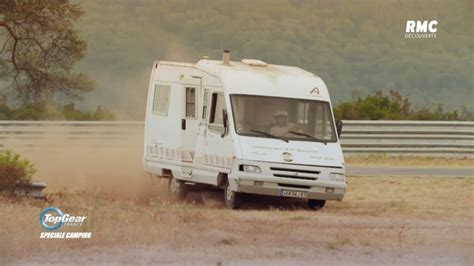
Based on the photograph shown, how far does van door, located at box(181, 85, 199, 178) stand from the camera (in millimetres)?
22359

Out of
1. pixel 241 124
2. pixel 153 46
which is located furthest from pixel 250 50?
pixel 241 124

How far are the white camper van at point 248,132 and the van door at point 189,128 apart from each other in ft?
0.06

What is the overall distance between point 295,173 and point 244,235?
427 cm

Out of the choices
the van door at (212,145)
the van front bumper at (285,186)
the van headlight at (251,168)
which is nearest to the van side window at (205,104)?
the van door at (212,145)

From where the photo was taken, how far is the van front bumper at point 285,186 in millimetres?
20000

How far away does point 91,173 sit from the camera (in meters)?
26.3

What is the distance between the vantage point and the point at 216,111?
21.6 m

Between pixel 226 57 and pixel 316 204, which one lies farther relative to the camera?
pixel 226 57

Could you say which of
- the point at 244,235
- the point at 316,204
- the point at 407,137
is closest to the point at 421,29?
the point at 316,204

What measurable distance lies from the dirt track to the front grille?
2.02ft

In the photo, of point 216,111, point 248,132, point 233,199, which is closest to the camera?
point 233,199

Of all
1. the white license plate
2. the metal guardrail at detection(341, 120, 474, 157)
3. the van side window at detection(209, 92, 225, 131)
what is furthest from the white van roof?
the metal guardrail at detection(341, 120, 474, 157)

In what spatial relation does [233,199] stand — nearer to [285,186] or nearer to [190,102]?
[285,186]

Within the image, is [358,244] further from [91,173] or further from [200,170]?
[91,173]
